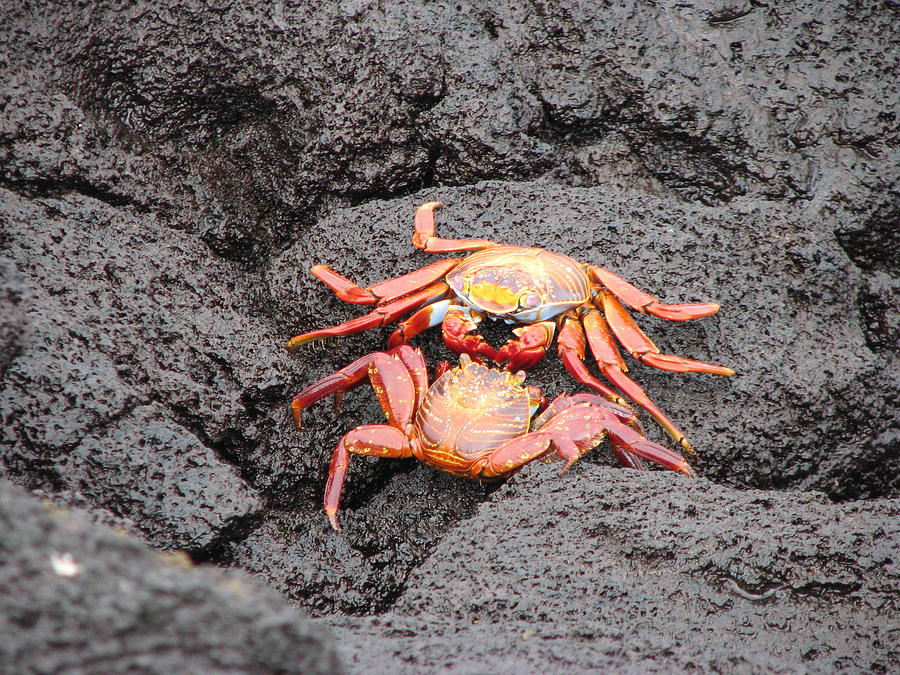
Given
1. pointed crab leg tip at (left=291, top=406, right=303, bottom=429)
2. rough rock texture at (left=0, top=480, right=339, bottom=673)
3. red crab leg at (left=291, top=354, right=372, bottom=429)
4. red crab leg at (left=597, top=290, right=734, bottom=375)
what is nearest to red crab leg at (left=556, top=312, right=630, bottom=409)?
red crab leg at (left=597, top=290, right=734, bottom=375)

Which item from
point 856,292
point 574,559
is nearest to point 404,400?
point 574,559

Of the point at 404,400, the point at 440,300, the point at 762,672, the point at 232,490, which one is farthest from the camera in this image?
the point at 440,300

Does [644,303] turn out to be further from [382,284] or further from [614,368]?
[382,284]

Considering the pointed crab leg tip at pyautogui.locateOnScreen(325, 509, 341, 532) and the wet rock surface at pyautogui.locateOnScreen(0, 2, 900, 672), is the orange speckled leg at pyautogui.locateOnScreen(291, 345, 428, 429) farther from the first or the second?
the pointed crab leg tip at pyautogui.locateOnScreen(325, 509, 341, 532)

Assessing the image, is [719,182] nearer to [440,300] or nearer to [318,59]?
[440,300]

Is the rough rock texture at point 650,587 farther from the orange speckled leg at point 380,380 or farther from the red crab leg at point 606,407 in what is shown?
the orange speckled leg at point 380,380

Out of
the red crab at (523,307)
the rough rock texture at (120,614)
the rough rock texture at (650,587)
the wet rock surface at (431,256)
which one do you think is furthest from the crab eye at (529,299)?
the rough rock texture at (120,614)
